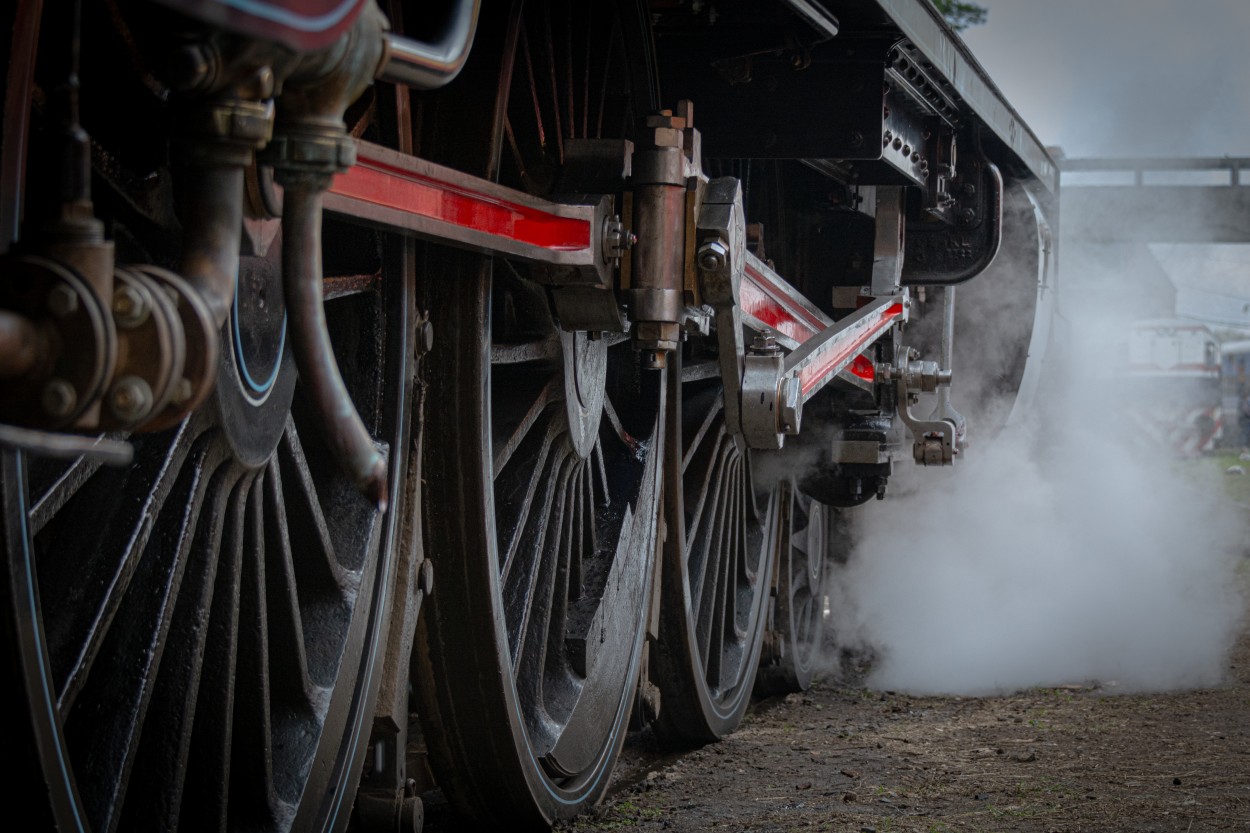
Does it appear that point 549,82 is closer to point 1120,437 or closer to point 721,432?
point 721,432

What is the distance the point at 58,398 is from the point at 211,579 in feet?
2.25

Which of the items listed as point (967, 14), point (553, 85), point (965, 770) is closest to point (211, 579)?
point (553, 85)

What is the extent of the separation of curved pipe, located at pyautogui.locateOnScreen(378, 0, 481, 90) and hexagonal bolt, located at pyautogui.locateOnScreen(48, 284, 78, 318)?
33 centimetres

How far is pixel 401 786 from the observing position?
2.15 m

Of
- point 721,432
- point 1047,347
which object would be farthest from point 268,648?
point 1047,347

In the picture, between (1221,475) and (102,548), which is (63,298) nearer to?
(102,548)

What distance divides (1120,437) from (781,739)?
5841 mm

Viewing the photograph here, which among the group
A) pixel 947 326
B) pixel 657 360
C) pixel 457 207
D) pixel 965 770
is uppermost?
pixel 947 326

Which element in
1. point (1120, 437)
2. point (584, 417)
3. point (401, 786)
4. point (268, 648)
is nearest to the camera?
point (268, 648)

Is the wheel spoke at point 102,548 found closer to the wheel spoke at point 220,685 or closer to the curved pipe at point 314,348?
the wheel spoke at point 220,685

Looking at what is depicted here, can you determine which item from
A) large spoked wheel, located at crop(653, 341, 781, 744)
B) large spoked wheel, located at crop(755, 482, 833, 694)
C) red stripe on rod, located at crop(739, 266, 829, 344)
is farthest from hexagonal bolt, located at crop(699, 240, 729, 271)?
large spoked wheel, located at crop(755, 482, 833, 694)

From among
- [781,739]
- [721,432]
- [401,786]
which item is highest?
[721,432]

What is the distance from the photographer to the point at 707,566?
3.89m

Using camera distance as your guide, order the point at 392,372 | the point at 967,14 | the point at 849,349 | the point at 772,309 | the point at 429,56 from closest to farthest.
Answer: the point at 429,56 → the point at 392,372 → the point at 772,309 → the point at 849,349 → the point at 967,14
